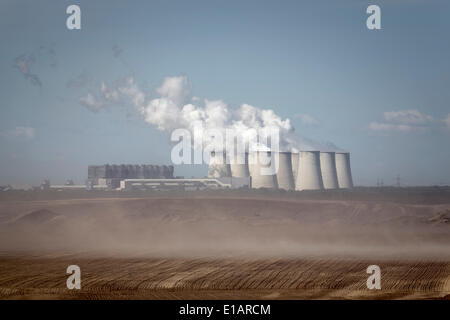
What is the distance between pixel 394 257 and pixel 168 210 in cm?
3158

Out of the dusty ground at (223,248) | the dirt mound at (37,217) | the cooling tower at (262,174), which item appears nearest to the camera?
the dusty ground at (223,248)

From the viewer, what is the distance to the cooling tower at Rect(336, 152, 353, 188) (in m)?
79.9

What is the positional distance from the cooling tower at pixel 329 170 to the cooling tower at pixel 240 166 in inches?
386

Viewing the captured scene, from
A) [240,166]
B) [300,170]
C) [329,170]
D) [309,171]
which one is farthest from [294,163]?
[240,166]

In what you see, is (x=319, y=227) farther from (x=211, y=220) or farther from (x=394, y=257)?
(x=394, y=257)

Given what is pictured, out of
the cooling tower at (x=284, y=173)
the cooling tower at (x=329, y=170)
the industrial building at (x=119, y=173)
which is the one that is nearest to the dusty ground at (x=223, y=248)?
the cooling tower at (x=284, y=173)

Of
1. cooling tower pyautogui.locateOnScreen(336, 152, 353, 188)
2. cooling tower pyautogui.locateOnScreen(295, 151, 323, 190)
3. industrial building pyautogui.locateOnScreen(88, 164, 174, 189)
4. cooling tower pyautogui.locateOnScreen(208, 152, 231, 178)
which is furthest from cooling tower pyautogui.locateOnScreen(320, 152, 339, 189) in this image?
industrial building pyautogui.locateOnScreen(88, 164, 174, 189)

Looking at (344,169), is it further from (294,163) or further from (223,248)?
(223,248)

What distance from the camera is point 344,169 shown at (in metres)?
80.1

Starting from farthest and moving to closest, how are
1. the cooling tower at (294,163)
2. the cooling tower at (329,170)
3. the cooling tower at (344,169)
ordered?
the cooling tower at (294,163) < the cooling tower at (344,169) < the cooling tower at (329,170)

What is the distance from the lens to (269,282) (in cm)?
2722

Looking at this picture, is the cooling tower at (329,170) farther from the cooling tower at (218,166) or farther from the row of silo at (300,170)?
the cooling tower at (218,166)

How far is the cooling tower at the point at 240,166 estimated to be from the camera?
3167 inches
